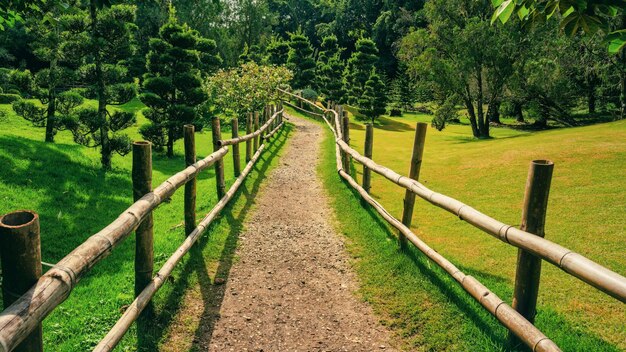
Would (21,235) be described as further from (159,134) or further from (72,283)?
(159,134)

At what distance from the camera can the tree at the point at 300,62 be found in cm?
4259

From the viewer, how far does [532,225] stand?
3.68 metres

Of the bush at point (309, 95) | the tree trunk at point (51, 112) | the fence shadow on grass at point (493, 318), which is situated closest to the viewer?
the fence shadow on grass at point (493, 318)

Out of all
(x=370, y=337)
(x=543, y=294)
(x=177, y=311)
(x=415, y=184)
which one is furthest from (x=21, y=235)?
(x=543, y=294)

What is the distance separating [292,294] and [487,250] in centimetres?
343

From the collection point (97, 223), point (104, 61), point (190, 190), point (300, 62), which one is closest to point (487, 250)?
point (190, 190)

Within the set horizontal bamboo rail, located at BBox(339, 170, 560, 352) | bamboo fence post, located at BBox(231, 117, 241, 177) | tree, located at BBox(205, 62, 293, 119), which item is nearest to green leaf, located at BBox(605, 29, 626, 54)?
horizontal bamboo rail, located at BBox(339, 170, 560, 352)

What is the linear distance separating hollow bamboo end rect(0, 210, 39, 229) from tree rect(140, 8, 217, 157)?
1498 centimetres

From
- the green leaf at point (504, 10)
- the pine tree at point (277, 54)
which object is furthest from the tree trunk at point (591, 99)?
the green leaf at point (504, 10)

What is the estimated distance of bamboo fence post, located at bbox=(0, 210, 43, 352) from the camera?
2170 mm

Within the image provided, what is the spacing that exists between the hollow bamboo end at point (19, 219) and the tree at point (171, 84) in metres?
15.0

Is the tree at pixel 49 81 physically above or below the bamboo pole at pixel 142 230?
above

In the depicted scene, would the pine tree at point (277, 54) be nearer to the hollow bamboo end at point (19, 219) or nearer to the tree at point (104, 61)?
the tree at point (104, 61)

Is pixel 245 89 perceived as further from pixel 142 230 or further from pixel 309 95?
pixel 142 230
